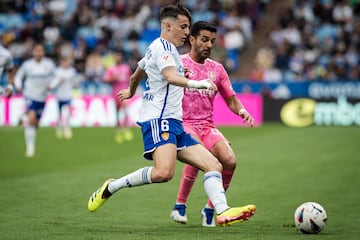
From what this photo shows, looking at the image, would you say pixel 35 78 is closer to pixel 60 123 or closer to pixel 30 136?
pixel 30 136

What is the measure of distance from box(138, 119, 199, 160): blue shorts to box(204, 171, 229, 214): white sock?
46cm

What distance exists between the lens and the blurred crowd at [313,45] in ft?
104

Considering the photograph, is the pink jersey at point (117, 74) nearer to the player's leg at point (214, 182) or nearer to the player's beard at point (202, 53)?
the player's beard at point (202, 53)

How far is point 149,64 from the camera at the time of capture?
887 cm

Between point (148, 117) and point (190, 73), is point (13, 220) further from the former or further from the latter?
point (190, 73)

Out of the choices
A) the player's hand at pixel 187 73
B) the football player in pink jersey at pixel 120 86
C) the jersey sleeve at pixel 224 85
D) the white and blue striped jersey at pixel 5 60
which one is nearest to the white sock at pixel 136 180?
the player's hand at pixel 187 73

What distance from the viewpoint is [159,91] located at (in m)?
8.83

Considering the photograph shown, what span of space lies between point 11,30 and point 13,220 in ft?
93.5

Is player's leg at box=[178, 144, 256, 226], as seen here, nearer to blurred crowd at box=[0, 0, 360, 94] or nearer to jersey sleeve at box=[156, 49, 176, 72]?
jersey sleeve at box=[156, 49, 176, 72]

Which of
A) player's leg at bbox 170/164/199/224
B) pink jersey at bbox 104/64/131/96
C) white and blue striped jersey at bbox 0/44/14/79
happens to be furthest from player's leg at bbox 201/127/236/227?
pink jersey at bbox 104/64/131/96

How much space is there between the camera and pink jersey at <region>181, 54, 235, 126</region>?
9.73 metres

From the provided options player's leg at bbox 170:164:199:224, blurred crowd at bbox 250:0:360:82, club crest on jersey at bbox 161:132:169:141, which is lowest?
player's leg at bbox 170:164:199:224

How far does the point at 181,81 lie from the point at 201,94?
1507 mm

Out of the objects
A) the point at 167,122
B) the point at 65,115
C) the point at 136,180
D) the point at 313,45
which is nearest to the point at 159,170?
the point at 136,180
